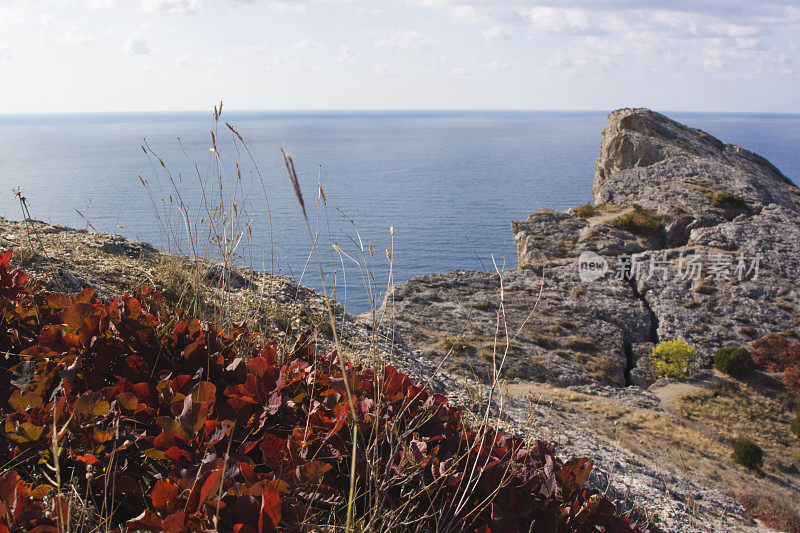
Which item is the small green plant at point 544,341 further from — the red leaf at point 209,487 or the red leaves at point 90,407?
the red leaf at point 209,487

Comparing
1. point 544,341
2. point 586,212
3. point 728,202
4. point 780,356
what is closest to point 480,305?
point 544,341

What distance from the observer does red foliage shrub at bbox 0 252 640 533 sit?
6.69ft

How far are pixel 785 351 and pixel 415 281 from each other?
16250 mm

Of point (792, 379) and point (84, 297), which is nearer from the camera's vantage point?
point (84, 297)

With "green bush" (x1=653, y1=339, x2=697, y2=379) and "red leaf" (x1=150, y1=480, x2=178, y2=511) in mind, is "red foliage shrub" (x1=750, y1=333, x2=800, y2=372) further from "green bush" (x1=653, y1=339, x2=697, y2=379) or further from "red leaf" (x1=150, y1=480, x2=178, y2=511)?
"red leaf" (x1=150, y1=480, x2=178, y2=511)

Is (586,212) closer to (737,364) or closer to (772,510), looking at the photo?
(737,364)

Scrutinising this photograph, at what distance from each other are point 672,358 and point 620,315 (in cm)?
366

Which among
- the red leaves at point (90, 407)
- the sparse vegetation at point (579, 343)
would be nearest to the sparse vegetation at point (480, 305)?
the sparse vegetation at point (579, 343)

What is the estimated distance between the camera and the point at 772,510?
12016mm

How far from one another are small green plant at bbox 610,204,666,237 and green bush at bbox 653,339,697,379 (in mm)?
11255

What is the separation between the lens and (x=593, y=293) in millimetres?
25172

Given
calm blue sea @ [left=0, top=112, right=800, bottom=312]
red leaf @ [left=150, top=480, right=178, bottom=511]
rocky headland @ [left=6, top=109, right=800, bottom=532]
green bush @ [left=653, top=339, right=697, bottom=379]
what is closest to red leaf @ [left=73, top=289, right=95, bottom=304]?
rocky headland @ [left=6, top=109, right=800, bottom=532]

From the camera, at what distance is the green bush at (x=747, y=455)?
1511 cm

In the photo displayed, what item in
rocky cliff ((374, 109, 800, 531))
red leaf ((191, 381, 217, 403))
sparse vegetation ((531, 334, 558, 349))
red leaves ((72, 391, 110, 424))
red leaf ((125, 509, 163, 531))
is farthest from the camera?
sparse vegetation ((531, 334, 558, 349))
